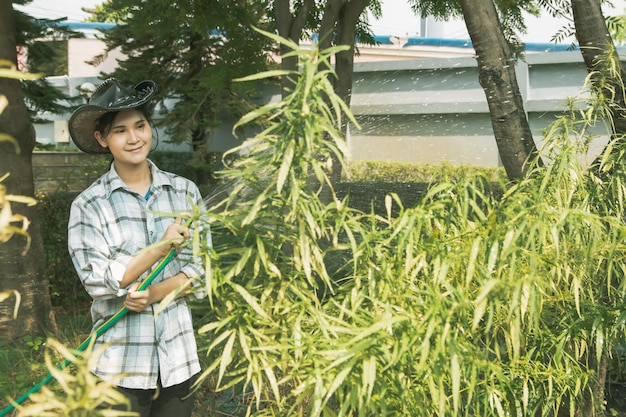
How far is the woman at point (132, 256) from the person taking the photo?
2.29 metres

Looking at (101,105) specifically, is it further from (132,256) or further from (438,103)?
(438,103)

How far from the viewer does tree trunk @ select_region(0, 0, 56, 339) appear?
4.65 metres

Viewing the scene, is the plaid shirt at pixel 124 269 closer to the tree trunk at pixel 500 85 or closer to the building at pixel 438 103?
the tree trunk at pixel 500 85

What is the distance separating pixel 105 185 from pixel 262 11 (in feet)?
14.1

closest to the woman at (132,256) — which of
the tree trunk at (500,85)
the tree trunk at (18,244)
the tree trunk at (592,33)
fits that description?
the tree trunk at (500,85)

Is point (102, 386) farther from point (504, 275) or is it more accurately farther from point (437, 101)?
point (437, 101)

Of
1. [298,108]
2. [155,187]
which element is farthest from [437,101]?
[298,108]

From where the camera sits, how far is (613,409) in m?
3.56

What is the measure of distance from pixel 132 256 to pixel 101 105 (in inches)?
19.3

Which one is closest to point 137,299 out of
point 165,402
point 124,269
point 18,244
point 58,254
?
point 124,269

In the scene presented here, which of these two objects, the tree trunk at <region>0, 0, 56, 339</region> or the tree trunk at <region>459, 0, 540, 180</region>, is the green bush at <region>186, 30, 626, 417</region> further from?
the tree trunk at <region>0, 0, 56, 339</region>

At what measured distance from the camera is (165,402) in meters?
2.43

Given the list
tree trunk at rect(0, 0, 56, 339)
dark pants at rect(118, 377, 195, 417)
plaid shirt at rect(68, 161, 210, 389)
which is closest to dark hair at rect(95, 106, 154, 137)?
plaid shirt at rect(68, 161, 210, 389)

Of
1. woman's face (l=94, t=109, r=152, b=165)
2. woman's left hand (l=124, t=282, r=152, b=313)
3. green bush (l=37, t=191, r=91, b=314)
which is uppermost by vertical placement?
woman's face (l=94, t=109, r=152, b=165)
